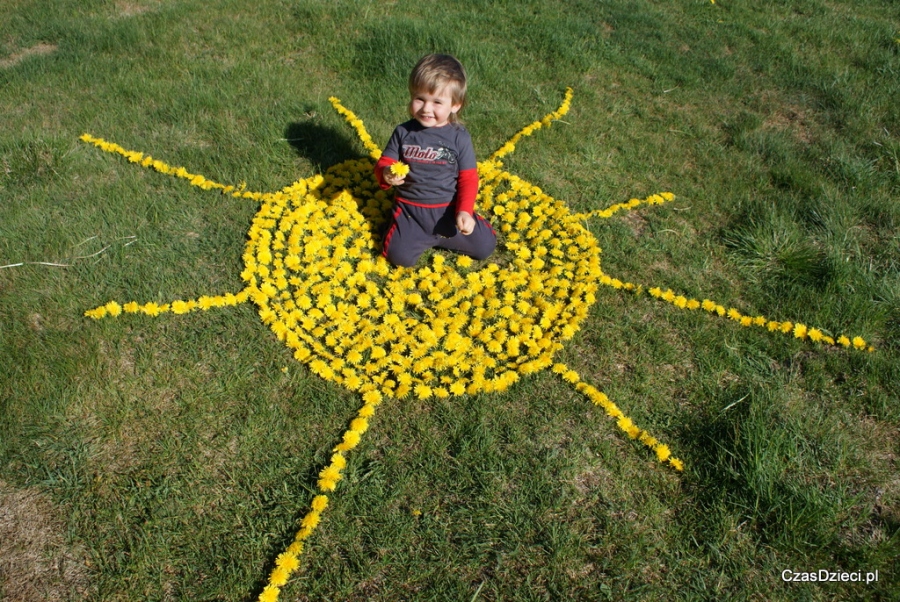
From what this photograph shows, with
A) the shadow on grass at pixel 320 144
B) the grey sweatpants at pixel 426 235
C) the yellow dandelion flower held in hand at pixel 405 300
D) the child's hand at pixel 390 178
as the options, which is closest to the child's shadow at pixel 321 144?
the shadow on grass at pixel 320 144

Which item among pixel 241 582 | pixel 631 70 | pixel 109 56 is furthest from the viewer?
pixel 631 70

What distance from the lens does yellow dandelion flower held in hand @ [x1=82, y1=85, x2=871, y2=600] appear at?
3377mm

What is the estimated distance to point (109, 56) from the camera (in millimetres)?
5746

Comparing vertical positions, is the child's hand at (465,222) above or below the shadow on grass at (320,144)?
above

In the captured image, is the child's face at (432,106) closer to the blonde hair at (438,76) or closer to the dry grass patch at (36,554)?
the blonde hair at (438,76)

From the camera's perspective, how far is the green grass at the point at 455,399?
2734 millimetres

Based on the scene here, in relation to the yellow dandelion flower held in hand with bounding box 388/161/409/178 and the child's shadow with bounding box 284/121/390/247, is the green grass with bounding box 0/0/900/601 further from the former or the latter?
the yellow dandelion flower held in hand with bounding box 388/161/409/178

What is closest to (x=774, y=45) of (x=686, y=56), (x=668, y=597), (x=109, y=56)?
(x=686, y=56)

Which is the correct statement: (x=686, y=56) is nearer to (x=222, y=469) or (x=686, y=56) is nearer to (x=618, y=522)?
(x=618, y=522)

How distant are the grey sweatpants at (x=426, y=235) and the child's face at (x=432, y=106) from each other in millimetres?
547

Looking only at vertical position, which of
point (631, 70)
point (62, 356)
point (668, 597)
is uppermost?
point (631, 70)

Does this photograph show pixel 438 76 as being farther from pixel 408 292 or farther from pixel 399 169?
pixel 408 292

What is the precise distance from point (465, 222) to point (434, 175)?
0.37 m

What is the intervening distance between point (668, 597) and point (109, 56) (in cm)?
615
